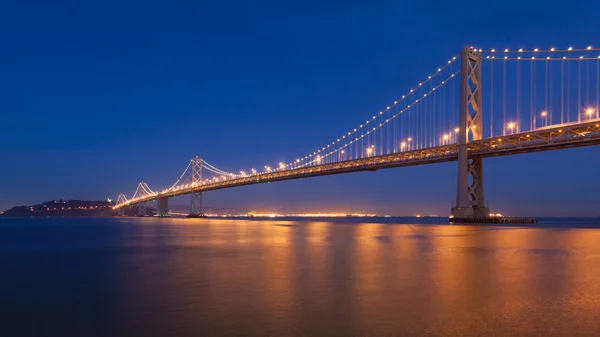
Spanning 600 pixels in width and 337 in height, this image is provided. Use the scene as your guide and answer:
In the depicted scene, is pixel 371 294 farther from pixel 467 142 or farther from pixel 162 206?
pixel 162 206

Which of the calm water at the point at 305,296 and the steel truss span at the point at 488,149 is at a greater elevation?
the steel truss span at the point at 488,149

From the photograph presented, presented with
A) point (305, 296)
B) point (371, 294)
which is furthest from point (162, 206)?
point (371, 294)

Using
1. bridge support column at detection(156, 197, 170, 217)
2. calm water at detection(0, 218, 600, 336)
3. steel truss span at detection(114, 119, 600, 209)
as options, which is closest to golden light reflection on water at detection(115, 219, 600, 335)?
calm water at detection(0, 218, 600, 336)

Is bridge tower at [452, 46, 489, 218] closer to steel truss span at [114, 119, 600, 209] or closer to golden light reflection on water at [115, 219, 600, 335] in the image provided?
steel truss span at [114, 119, 600, 209]

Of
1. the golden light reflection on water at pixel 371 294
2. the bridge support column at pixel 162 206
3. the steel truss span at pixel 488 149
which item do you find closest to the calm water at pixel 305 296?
the golden light reflection on water at pixel 371 294

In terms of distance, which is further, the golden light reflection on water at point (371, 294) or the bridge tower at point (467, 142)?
the bridge tower at point (467, 142)

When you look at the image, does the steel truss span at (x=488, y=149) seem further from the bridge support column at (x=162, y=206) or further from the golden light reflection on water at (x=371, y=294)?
the bridge support column at (x=162, y=206)

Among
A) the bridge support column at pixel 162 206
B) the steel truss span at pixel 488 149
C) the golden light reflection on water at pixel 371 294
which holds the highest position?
the steel truss span at pixel 488 149

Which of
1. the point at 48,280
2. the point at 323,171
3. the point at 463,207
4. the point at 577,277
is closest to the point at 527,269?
the point at 577,277

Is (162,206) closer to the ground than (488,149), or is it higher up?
closer to the ground
